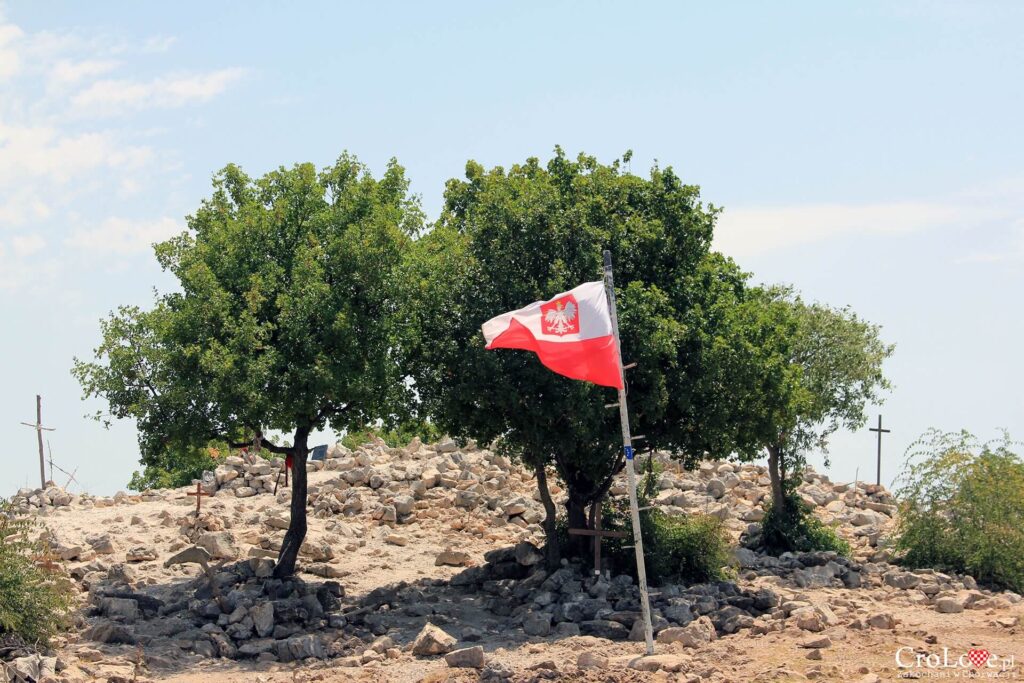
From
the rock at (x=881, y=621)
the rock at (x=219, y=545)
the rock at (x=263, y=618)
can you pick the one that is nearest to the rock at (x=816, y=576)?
the rock at (x=881, y=621)

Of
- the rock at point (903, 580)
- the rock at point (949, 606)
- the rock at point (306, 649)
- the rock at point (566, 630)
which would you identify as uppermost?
the rock at point (903, 580)

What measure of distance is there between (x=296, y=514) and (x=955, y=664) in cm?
1445

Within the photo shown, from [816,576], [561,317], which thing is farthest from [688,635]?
[816,576]

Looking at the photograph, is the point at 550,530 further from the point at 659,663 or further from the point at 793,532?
the point at 793,532

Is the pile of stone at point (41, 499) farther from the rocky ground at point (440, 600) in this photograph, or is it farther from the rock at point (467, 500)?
the rock at point (467, 500)

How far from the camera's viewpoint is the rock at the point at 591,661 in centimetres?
2059

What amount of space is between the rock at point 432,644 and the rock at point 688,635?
3.84 metres

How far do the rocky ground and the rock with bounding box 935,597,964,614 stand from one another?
3 cm

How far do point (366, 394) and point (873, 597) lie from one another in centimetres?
1196

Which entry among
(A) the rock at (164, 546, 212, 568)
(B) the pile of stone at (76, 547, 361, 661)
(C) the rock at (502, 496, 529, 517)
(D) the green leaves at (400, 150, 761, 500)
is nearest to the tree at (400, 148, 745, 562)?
(D) the green leaves at (400, 150, 761, 500)

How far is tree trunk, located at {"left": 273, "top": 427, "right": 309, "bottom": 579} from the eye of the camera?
28.0 meters

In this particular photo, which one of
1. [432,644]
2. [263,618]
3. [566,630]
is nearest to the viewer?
[432,644]

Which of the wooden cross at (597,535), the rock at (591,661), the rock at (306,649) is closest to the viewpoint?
the rock at (591,661)

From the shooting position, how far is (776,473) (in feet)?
113
